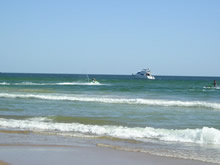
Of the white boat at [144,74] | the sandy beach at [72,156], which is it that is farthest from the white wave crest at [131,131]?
the white boat at [144,74]

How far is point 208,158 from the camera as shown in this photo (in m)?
9.55

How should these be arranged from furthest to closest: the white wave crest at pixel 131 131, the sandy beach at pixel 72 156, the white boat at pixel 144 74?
the white boat at pixel 144 74, the white wave crest at pixel 131 131, the sandy beach at pixel 72 156

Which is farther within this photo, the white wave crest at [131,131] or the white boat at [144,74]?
the white boat at [144,74]

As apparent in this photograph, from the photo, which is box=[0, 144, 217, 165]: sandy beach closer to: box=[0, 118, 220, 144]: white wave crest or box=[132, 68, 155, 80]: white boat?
box=[0, 118, 220, 144]: white wave crest

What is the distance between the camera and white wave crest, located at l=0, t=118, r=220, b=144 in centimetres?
1259

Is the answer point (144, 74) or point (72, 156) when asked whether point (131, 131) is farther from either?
point (144, 74)

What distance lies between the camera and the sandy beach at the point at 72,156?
8.68 m

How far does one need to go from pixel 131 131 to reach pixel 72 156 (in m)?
4.74

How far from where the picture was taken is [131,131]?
13.6 m

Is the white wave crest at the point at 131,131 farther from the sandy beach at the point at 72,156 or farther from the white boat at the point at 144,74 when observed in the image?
the white boat at the point at 144,74

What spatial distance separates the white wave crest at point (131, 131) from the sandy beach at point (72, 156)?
115 inches

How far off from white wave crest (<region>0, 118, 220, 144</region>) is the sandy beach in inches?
115

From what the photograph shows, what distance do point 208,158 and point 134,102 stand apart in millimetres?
17330

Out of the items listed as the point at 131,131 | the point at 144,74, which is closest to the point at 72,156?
the point at 131,131
